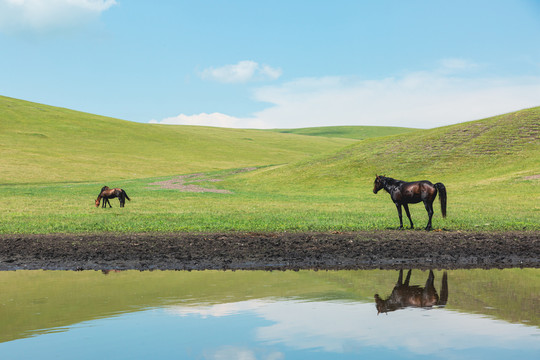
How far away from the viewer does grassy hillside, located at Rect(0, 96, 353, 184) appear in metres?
81.9

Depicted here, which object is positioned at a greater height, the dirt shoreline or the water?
the dirt shoreline

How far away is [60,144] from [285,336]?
355 feet

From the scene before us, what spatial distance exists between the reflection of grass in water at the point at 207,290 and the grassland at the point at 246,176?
837 cm

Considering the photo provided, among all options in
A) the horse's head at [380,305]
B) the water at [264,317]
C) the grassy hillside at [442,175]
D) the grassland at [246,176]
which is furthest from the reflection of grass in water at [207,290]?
the grassy hillside at [442,175]

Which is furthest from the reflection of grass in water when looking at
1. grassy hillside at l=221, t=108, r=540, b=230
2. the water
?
grassy hillside at l=221, t=108, r=540, b=230

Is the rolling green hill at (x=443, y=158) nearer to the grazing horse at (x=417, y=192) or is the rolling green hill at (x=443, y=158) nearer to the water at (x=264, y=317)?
the grazing horse at (x=417, y=192)

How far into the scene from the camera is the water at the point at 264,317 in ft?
29.9

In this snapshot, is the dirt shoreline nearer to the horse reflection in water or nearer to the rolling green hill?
the horse reflection in water

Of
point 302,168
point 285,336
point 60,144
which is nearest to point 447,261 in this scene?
point 285,336

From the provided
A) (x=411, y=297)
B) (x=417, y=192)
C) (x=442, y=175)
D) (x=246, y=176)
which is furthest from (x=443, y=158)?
(x=411, y=297)

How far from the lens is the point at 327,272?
15.9m

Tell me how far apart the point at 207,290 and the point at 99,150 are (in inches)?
3980

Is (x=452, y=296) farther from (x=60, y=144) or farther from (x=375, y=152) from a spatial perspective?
(x=60, y=144)

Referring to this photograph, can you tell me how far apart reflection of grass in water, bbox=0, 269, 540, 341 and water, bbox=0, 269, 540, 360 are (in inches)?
1.1
